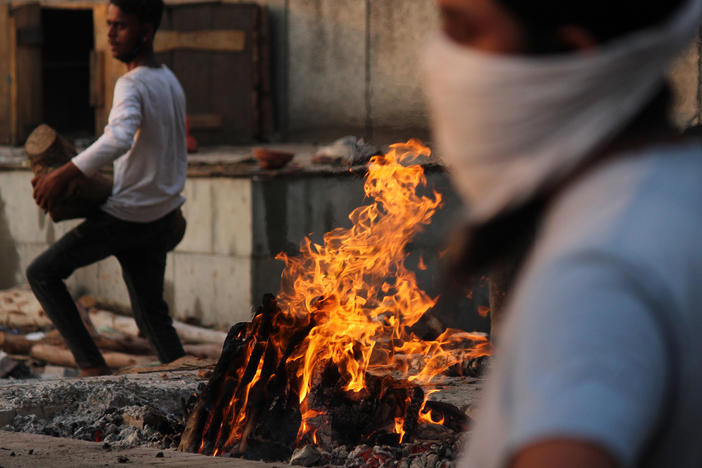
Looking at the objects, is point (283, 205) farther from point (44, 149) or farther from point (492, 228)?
A: point (492, 228)

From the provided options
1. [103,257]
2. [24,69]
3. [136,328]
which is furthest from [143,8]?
[24,69]

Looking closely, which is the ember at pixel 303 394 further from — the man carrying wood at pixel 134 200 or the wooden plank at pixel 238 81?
the wooden plank at pixel 238 81

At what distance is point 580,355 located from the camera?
40.7 inches

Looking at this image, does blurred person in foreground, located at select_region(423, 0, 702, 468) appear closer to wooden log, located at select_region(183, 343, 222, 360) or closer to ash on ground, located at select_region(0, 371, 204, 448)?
ash on ground, located at select_region(0, 371, 204, 448)

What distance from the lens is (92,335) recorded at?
358 inches

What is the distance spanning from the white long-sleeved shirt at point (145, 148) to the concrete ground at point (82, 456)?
1928 millimetres

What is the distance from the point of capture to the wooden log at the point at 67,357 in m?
8.69

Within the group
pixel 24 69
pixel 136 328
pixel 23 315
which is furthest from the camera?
pixel 24 69

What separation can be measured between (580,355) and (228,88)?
10.8m

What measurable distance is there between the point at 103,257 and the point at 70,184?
534mm

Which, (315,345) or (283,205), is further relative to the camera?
(283,205)

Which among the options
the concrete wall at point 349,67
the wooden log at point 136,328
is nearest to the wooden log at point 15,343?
the wooden log at point 136,328

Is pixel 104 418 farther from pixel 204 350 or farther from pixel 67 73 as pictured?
pixel 67 73

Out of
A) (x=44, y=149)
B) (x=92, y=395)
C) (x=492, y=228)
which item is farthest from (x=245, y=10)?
(x=492, y=228)
